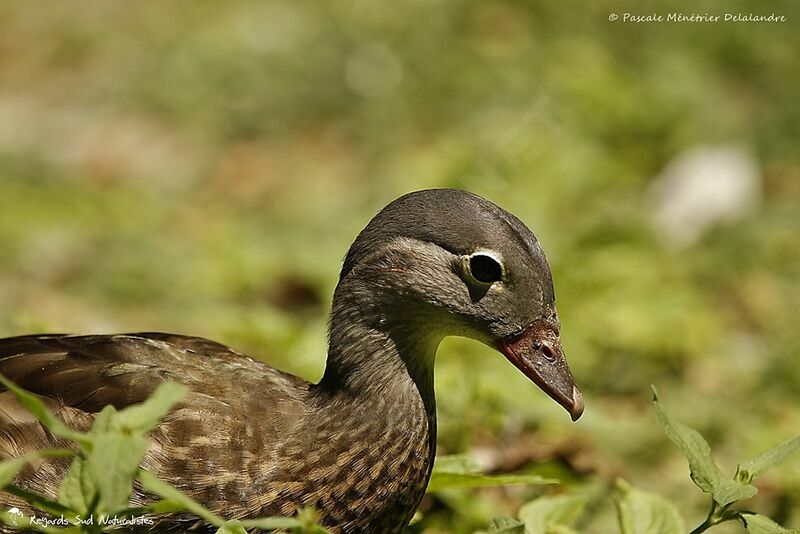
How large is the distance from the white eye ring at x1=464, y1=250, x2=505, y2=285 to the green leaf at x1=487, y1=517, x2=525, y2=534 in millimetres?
638

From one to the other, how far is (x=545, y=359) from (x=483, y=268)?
31cm

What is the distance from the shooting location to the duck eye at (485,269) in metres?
3.17

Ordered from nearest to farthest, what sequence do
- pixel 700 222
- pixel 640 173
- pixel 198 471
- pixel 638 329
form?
pixel 198 471
pixel 638 329
pixel 700 222
pixel 640 173

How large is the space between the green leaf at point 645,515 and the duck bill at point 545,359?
360 millimetres

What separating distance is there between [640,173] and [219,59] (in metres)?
3.14

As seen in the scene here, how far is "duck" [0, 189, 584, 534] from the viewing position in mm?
3162

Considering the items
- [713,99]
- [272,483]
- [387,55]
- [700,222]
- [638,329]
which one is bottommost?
[272,483]

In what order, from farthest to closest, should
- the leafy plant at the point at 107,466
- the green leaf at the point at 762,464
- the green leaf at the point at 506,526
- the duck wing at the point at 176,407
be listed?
the duck wing at the point at 176,407, the green leaf at the point at 762,464, the green leaf at the point at 506,526, the leafy plant at the point at 107,466

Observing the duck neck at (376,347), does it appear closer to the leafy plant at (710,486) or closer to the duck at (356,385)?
the duck at (356,385)

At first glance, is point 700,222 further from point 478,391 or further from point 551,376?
point 551,376

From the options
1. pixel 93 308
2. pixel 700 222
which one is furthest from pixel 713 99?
pixel 93 308

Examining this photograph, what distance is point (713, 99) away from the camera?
8203 mm

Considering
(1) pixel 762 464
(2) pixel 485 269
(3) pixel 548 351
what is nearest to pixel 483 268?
(2) pixel 485 269

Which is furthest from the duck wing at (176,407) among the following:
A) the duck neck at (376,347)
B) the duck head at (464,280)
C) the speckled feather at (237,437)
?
the duck head at (464,280)
